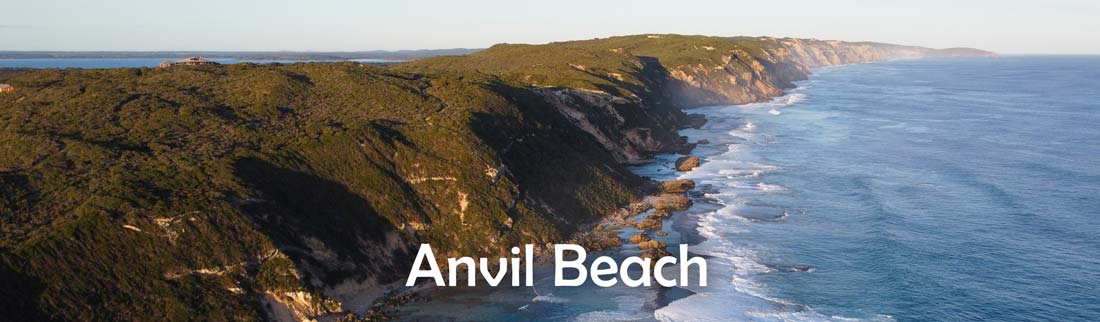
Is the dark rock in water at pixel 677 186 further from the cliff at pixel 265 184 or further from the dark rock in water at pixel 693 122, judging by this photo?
the dark rock in water at pixel 693 122

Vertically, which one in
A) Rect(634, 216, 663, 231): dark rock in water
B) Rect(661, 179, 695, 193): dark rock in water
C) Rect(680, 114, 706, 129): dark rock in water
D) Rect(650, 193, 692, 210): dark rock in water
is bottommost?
Rect(634, 216, 663, 231): dark rock in water

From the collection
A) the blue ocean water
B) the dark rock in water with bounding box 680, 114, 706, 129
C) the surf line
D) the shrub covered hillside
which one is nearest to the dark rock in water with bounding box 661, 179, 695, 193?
the blue ocean water

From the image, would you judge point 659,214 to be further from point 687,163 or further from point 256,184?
point 256,184

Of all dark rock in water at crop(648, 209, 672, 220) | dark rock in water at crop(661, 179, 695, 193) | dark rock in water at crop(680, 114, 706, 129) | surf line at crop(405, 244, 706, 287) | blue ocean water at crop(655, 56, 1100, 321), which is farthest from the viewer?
dark rock in water at crop(680, 114, 706, 129)

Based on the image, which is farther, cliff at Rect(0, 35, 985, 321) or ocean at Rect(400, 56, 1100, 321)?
ocean at Rect(400, 56, 1100, 321)

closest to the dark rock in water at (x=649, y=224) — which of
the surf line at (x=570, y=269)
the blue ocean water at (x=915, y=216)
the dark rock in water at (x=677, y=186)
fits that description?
the blue ocean water at (x=915, y=216)

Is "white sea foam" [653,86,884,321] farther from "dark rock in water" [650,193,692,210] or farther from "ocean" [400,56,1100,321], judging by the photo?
"dark rock in water" [650,193,692,210]

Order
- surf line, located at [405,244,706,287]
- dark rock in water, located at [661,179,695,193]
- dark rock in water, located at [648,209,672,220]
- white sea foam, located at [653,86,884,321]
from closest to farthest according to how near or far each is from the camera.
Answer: white sea foam, located at [653,86,884,321] < surf line, located at [405,244,706,287] < dark rock in water, located at [648,209,672,220] < dark rock in water, located at [661,179,695,193]
